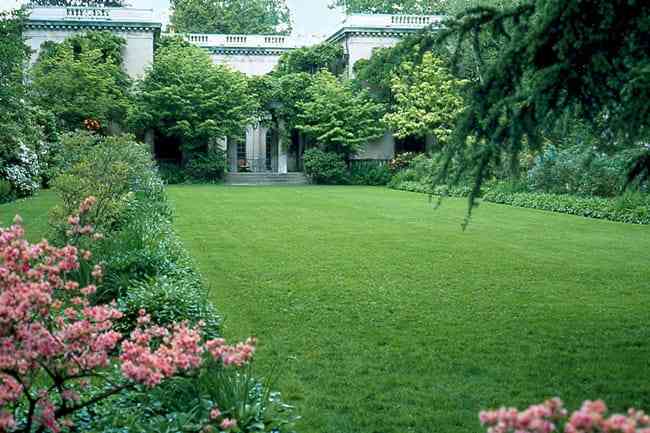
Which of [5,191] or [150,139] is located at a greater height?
[150,139]

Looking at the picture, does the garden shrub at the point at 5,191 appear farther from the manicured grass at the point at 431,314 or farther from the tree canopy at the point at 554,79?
the tree canopy at the point at 554,79

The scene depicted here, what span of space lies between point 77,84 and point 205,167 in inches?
245

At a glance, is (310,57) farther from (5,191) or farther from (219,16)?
(5,191)

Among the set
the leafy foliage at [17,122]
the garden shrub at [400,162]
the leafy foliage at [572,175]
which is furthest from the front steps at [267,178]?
the leafy foliage at [572,175]

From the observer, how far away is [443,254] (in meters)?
11.0

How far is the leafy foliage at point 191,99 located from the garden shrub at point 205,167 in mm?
633

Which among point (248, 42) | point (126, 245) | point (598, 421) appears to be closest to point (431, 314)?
point (126, 245)

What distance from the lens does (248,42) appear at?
3781 centimetres

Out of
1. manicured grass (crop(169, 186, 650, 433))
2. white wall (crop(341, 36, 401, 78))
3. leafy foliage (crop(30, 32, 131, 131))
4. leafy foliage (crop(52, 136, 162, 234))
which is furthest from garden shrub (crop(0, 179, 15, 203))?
white wall (crop(341, 36, 401, 78))

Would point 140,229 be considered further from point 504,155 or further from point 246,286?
point 504,155

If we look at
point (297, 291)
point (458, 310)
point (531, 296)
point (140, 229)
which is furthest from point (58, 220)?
point (531, 296)

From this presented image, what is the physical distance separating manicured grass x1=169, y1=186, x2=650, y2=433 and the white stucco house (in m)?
18.7

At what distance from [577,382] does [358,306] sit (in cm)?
282

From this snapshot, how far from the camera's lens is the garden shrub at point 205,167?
3158 cm
